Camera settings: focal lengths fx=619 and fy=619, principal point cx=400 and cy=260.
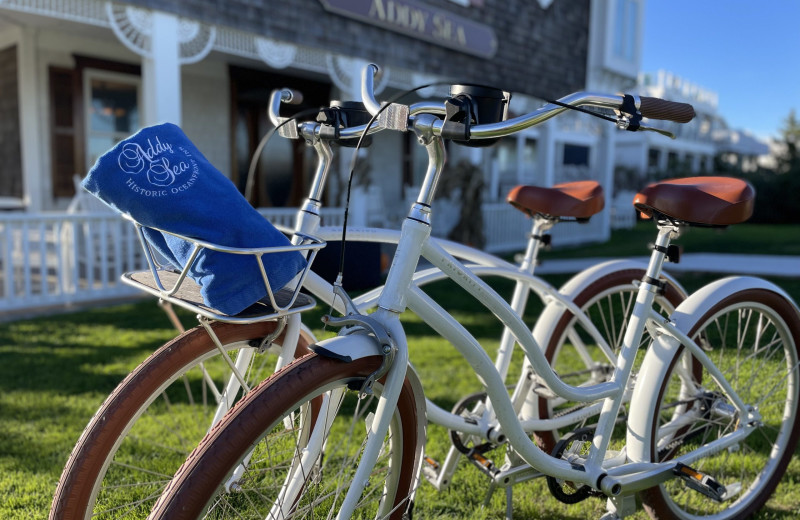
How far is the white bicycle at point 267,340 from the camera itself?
4.70ft

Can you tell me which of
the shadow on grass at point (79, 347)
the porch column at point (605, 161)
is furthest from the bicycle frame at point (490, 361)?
the porch column at point (605, 161)

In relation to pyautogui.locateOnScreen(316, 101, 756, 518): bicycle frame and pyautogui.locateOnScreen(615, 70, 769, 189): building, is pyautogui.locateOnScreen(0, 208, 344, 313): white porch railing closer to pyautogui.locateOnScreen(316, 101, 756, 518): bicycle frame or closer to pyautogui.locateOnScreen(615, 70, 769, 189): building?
pyautogui.locateOnScreen(316, 101, 756, 518): bicycle frame

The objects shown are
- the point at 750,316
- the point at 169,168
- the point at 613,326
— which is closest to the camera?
the point at 169,168

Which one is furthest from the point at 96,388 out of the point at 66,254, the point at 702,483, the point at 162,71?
the point at 162,71

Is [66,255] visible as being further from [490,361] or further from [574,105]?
[574,105]

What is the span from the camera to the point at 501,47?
10.8 meters

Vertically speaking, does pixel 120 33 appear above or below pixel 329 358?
above

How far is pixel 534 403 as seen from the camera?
229 centimetres

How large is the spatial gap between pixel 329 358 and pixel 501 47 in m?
10.4

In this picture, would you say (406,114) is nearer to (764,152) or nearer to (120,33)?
(120,33)

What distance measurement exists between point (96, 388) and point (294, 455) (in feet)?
7.42

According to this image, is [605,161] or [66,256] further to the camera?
[605,161]

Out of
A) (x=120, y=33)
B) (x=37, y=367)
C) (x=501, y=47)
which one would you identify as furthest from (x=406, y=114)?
(x=501, y=47)

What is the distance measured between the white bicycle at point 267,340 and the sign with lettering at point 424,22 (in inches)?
254
